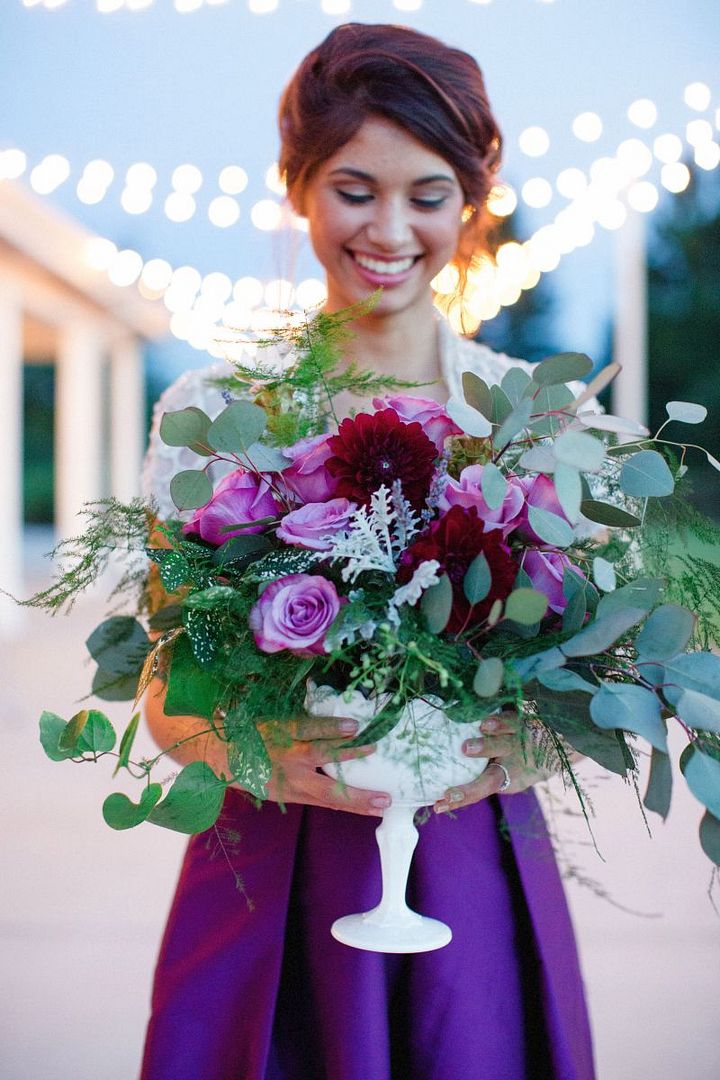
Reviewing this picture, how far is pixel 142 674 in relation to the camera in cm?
103

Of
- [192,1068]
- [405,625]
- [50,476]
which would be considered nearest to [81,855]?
[192,1068]

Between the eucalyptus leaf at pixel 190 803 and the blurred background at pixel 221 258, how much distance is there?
31 centimetres

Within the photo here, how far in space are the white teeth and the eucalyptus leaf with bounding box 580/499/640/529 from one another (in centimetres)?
67

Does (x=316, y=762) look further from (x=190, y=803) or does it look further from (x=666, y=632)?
(x=666, y=632)

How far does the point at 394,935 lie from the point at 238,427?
47 cm

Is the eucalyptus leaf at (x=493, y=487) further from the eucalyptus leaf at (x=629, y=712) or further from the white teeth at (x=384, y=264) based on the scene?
the white teeth at (x=384, y=264)

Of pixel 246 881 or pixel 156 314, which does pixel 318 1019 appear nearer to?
pixel 246 881

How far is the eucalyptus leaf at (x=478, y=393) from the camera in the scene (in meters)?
0.95

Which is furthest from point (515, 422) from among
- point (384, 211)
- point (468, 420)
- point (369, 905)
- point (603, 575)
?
point (384, 211)

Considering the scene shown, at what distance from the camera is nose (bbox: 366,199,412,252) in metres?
1.46

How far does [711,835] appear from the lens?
86cm

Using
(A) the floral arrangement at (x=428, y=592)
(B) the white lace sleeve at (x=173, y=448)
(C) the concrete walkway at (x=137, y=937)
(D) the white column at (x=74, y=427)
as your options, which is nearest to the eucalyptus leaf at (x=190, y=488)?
(A) the floral arrangement at (x=428, y=592)

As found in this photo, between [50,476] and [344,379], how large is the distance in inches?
631

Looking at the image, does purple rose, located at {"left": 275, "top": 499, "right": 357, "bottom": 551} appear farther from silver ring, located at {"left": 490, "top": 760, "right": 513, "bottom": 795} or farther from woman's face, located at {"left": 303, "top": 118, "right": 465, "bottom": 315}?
woman's face, located at {"left": 303, "top": 118, "right": 465, "bottom": 315}
